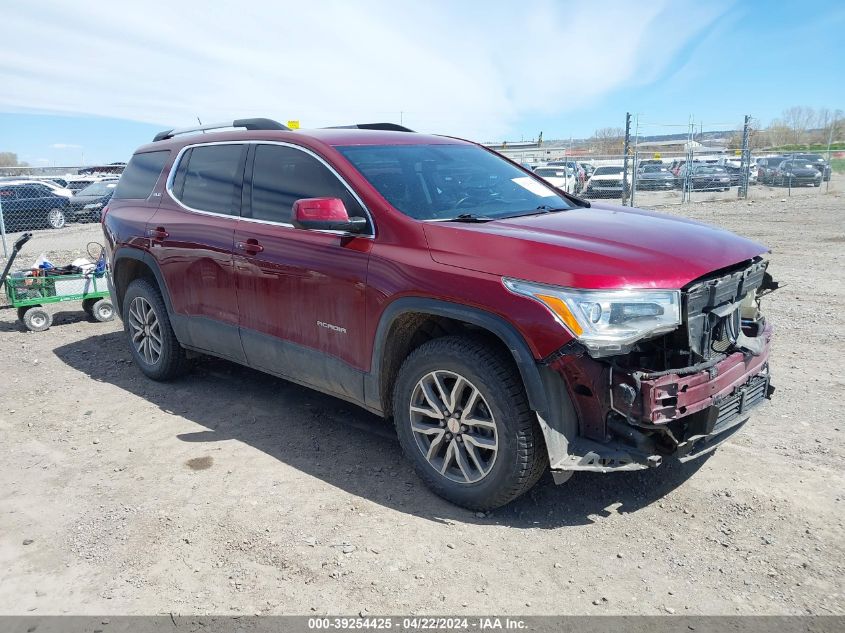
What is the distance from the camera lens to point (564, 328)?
117 inches

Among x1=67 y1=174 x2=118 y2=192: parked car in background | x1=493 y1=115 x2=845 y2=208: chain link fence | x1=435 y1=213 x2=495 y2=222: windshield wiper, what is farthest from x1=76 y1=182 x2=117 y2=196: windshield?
x1=435 y1=213 x2=495 y2=222: windshield wiper

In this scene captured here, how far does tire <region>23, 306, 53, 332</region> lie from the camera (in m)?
7.79

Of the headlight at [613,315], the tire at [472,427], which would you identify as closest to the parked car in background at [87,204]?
the tire at [472,427]

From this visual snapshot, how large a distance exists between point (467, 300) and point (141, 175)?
3781 mm

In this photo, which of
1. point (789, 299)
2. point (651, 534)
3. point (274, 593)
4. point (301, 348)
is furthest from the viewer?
point (789, 299)

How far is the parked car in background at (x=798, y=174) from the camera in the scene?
26688mm

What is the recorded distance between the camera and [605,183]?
25.9 meters

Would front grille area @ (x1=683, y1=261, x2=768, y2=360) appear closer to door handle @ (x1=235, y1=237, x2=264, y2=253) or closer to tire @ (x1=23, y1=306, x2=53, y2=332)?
door handle @ (x1=235, y1=237, x2=264, y2=253)

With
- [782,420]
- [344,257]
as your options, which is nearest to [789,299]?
[782,420]

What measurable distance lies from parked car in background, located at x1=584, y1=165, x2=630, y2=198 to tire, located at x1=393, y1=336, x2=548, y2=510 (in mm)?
23327

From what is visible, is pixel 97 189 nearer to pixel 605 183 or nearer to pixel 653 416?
pixel 605 183

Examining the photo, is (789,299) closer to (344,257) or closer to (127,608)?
(344,257)

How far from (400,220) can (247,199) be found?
145cm

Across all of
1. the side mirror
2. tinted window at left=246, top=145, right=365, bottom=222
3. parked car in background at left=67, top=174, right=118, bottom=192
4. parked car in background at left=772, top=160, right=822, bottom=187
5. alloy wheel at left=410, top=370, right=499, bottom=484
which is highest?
tinted window at left=246, top=145, right=365, bottom=222
